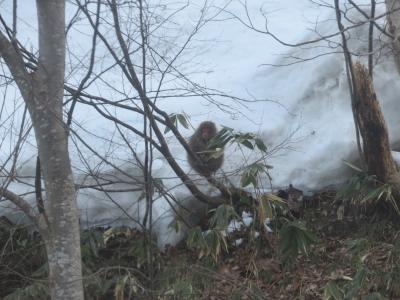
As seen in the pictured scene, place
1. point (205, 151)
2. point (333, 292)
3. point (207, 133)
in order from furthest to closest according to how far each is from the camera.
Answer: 1. point (207, 133)
2. point (205, 151)
3. point (333, 292)

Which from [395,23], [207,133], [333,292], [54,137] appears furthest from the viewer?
[207,133]

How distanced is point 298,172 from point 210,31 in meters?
3.21

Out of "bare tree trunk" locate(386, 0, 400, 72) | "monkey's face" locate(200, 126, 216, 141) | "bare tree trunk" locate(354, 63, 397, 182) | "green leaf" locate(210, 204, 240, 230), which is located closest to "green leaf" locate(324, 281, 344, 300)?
"green leaf" locate(210, 204, 240, 230)

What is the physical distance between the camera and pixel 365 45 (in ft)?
21.6

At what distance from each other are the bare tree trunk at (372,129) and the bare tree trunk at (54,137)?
2.86 metres

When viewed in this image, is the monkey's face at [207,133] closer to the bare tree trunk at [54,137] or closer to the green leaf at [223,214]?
the green leaf at [223,214]

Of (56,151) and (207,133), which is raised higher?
(207,133)

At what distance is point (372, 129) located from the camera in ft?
17.2

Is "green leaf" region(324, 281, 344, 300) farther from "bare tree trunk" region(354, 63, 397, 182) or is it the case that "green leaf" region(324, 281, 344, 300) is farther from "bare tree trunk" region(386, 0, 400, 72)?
"bare tree trunk" region(386, 0, 400, 72)

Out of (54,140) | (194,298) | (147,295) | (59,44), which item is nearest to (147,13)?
(59,44)

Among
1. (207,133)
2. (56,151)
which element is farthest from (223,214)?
(56,151)

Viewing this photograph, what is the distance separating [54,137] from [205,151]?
2159mm

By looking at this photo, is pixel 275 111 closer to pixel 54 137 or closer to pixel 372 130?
pixel 372 130

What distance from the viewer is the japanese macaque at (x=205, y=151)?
534 cm
